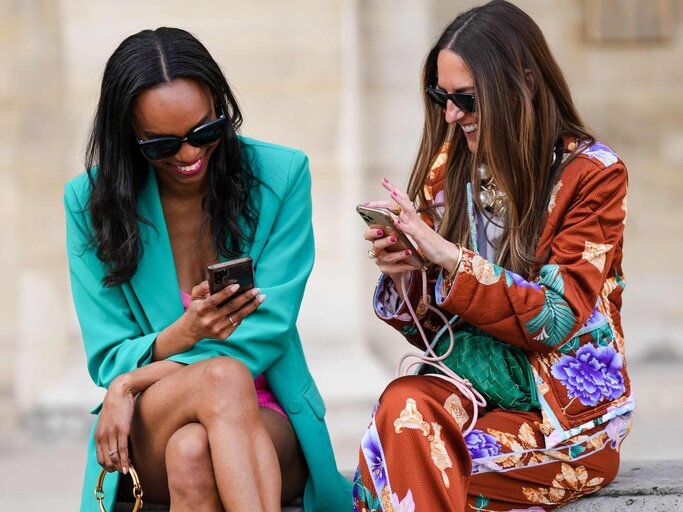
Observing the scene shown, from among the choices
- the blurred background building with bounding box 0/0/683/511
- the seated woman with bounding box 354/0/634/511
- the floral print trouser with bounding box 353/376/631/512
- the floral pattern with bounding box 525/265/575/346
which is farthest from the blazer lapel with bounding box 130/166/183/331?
the blurred background building with bounding box 0/0/683/511

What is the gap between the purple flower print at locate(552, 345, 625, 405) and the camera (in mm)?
3248

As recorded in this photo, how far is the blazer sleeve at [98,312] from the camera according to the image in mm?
3504

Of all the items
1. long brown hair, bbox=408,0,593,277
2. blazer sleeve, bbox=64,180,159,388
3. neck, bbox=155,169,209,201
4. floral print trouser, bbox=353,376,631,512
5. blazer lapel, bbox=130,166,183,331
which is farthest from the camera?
neck, bbox=155,169,209,201

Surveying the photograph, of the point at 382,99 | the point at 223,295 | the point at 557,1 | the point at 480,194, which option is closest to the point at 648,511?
the point at 480,194

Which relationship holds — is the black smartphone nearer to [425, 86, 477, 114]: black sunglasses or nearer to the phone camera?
the phone camera

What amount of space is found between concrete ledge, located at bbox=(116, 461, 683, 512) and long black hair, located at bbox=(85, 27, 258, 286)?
78 cm

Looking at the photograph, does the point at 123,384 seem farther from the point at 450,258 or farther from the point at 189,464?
the point at 450,258

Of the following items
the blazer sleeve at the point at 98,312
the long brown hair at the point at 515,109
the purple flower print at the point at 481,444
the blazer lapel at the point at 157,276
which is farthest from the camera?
the blazer lapel at the point at 157,276

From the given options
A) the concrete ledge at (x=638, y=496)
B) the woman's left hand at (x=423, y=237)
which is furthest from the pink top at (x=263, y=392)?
the concrete ledge at (x=638, y=496)

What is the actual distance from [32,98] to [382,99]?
197 cm

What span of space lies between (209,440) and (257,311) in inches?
18.2

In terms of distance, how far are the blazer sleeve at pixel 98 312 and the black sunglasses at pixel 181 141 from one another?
1.13 ft

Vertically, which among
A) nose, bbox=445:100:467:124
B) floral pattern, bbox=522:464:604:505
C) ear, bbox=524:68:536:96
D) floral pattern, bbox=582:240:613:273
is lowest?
floral pattern, bbox=522:464:604:505

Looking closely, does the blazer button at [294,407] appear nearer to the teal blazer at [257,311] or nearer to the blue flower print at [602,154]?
the teal blazer at [257,311]
